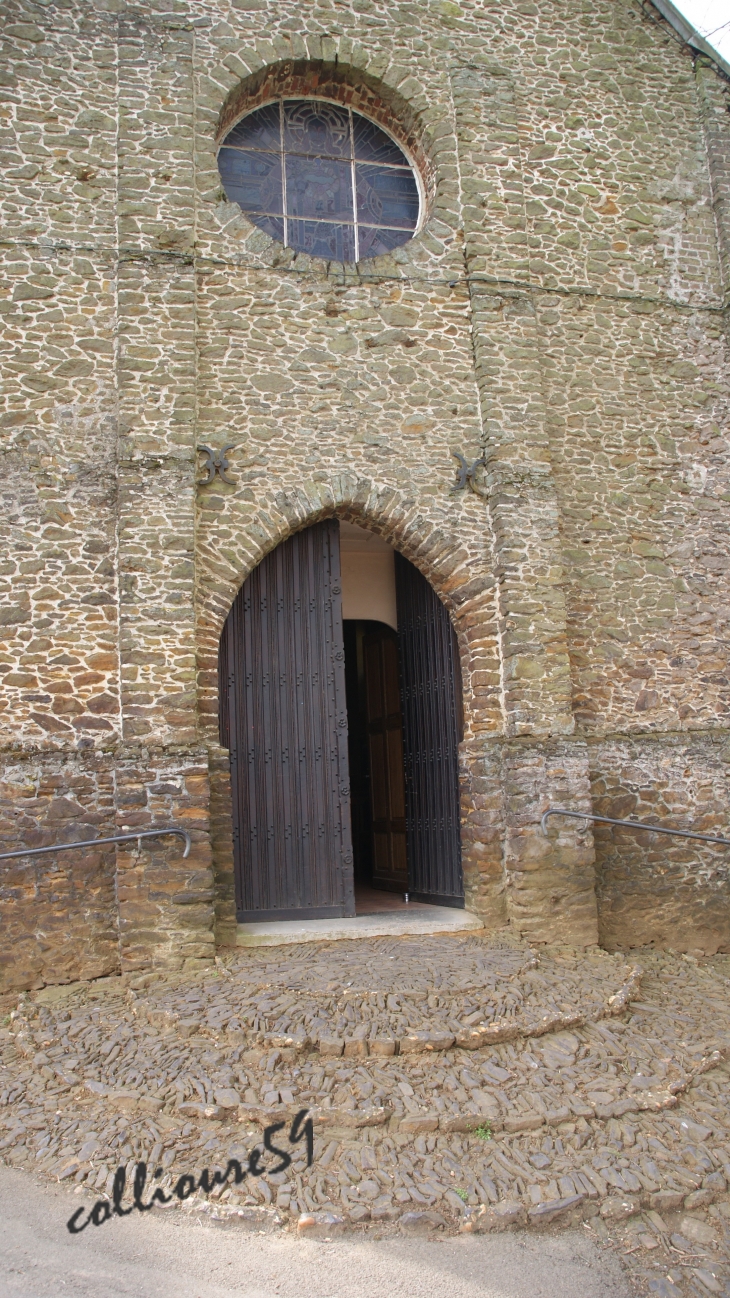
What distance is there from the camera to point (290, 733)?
7086mm

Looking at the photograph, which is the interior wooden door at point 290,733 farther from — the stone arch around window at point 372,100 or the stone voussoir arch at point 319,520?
the stone arch around window at point 372,100

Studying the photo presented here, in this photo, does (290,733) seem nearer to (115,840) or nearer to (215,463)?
(115,840)

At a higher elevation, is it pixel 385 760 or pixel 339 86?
pixel 339 86

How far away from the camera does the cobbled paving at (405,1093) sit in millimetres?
3789

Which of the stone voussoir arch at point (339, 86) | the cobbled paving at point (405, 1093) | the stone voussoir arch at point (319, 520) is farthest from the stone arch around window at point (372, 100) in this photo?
the cobbled paving at point (405, 1093)

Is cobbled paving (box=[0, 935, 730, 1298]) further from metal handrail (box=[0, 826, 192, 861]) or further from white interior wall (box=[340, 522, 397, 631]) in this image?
white interior wall (box=[340, 522, 397, 631])

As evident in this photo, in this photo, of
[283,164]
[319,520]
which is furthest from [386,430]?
[283,164]

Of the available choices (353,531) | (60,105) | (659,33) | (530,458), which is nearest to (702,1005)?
(530,458)

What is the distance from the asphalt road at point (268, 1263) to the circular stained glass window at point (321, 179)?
6.85 metres

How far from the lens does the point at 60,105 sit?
23.0ft
